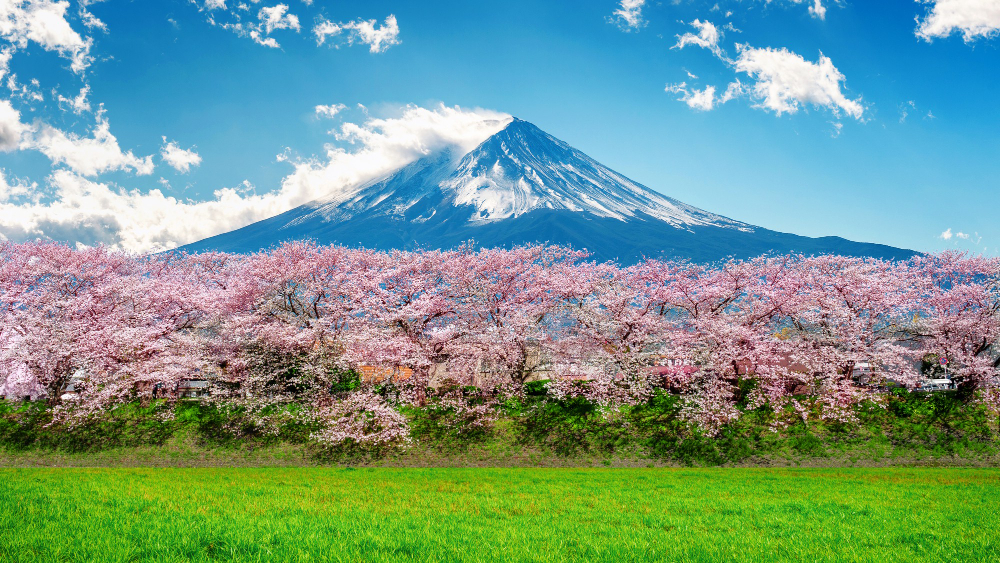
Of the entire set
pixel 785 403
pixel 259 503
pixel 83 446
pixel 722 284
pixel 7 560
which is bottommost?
pixel 83 446

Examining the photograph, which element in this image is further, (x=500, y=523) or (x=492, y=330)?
(x=492, y=330)

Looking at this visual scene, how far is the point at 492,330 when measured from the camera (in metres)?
25.8

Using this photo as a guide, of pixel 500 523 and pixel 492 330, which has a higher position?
pixel 492 330

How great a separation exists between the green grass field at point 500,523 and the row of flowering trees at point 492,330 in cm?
1061

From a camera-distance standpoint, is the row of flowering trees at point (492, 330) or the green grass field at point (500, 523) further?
the row of flowering trees at point (492, 330)

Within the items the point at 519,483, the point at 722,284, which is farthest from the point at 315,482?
the point at 722,284

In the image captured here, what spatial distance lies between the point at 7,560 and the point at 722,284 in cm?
2787

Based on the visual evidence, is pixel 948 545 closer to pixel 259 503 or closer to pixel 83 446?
pixel 259 503

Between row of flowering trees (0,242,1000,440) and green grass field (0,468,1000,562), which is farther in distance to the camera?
row of flowering trees (0,242,1000,440)

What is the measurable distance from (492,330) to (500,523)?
57.8 ft

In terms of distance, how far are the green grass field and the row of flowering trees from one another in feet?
34.8

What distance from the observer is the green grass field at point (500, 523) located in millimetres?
5953

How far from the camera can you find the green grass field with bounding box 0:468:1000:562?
5953 mm

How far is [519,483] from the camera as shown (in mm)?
15688
